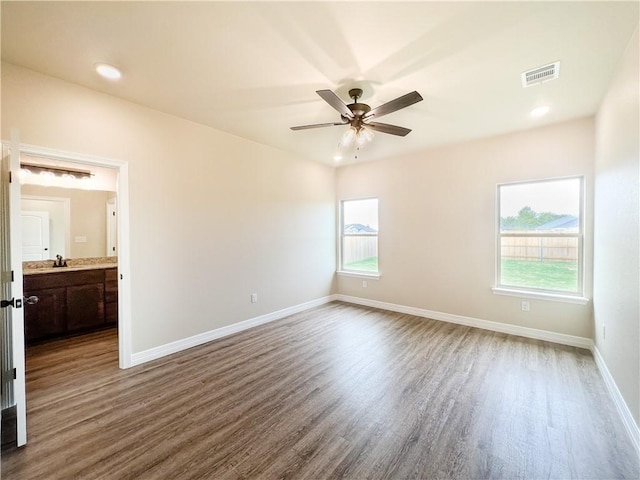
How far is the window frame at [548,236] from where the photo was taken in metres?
3.40

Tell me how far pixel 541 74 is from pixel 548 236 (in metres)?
2.16

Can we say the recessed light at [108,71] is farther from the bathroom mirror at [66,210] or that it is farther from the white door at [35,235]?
the white door at [35,235]

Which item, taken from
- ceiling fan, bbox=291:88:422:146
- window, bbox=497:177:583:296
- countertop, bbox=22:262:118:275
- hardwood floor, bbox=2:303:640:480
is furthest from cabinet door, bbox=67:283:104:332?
window, bbox=497:177:583:296

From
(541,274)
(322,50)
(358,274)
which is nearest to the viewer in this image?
(322,50)

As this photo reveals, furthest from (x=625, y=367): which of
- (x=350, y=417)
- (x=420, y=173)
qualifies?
(x=420, y=173)

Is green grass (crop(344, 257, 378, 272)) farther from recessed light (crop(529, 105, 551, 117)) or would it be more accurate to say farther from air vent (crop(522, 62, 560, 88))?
air vent (crop(522, 62, 560, 88))

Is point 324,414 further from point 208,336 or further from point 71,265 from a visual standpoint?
point 71,265

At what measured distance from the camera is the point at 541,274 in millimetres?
3695

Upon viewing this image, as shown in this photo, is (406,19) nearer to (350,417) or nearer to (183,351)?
(350,417)

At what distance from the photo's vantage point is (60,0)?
166 cm

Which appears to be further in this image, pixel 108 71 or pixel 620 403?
pixel 108 71

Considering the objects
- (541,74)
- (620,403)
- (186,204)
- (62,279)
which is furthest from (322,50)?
(62,279)

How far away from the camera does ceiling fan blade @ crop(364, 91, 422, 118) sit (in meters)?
2.16

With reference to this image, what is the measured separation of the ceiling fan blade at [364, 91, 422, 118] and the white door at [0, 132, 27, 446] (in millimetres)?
2725
